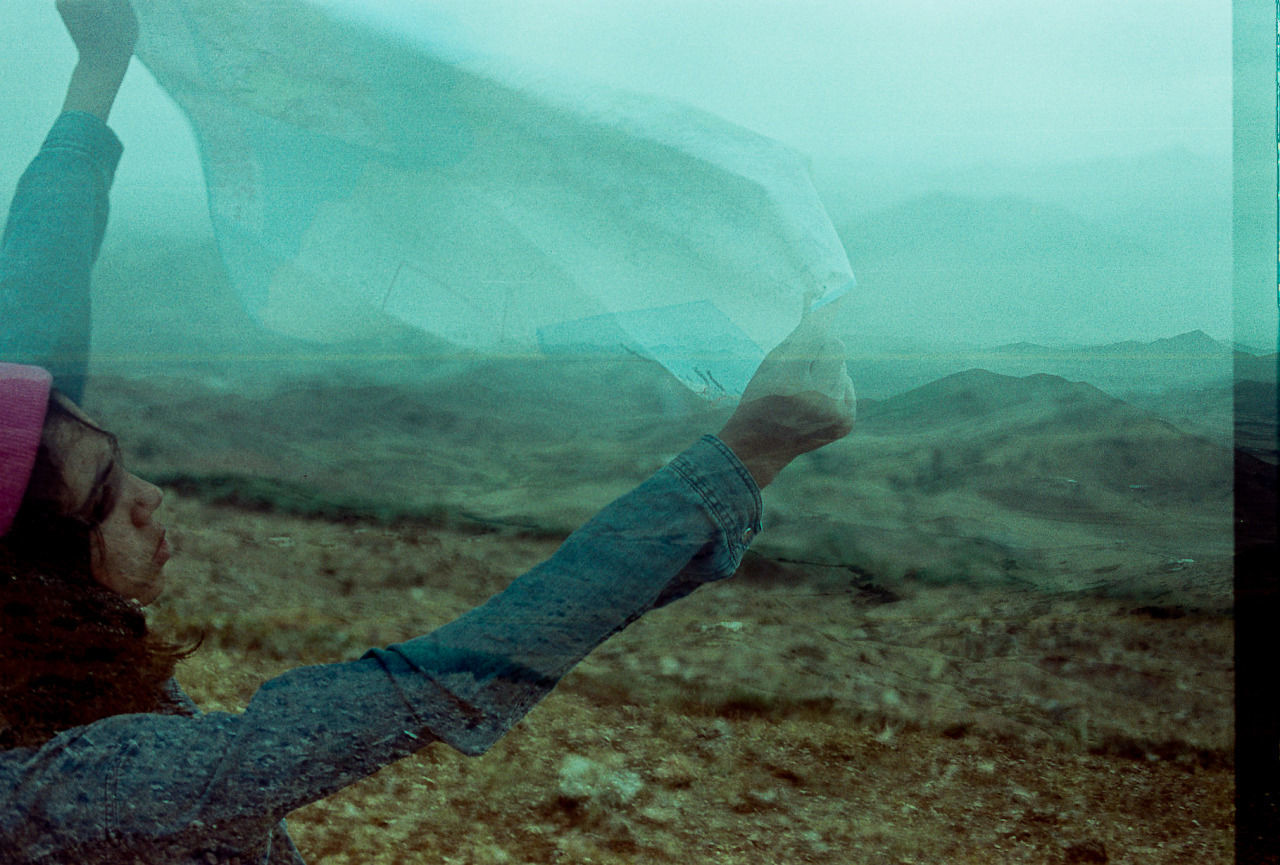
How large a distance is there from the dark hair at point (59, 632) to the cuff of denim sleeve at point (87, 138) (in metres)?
0.23

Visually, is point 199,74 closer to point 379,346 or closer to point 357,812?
point 379,346

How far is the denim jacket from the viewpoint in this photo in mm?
774

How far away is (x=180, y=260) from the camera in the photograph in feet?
3.10

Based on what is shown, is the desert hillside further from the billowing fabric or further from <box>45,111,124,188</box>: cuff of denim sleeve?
<box>45,111,124,188</box>: cuff of denim sleeve

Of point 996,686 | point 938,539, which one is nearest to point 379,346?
point 938,539

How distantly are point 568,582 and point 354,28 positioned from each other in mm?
558

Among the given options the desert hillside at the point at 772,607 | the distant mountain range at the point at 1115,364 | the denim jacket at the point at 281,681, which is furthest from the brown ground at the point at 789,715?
the distant mountain range at the point at 1115,364

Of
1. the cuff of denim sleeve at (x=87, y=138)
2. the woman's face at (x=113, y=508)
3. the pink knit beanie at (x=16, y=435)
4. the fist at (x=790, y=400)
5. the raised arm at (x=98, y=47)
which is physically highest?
the raised arm at (x=98, y=47)

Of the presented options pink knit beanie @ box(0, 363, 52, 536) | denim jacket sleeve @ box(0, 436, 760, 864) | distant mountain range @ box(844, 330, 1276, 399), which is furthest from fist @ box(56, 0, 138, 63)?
distant mountain range @ box(844, 330, 1276, 399)

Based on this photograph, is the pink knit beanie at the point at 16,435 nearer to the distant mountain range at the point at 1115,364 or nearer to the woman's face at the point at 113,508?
the woman's face at the point at 113,508

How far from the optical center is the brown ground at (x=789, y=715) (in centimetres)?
99

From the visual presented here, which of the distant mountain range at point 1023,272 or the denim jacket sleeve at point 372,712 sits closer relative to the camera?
the denim jacket sleeve at point 372,712

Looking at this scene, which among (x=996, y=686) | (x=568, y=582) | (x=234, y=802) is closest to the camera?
(x=234, y=802)

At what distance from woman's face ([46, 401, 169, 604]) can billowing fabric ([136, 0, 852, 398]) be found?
0.20 m
